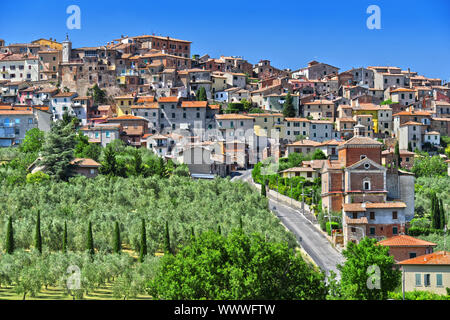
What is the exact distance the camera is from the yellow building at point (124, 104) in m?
89.7

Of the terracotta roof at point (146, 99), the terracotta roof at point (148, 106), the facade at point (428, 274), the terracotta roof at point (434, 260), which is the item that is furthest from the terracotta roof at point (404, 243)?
the terracotta roof at point (146, 99)

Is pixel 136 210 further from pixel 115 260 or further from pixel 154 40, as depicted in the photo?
pixel 154 40

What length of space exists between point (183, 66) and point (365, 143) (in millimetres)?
49397

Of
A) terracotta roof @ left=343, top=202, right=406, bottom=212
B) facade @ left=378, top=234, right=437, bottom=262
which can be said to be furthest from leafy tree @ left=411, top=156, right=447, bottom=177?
facade @ left=378, top=234, right=437, bottom=262

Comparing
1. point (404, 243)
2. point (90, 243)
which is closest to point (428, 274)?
point (404, 243)

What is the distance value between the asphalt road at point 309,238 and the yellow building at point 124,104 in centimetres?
3426

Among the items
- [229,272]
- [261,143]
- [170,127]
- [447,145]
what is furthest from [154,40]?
[229,272]

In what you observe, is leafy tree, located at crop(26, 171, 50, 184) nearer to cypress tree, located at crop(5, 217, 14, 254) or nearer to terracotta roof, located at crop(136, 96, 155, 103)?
cypress tree, located at crop(5, 217, 14, 254)

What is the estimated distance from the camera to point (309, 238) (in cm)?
4997

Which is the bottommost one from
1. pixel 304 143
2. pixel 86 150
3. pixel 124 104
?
pixel 86 150

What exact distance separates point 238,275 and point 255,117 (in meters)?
55.9

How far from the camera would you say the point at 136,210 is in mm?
52750

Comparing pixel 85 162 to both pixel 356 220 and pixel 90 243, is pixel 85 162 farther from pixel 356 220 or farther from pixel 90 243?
pixel 356 220

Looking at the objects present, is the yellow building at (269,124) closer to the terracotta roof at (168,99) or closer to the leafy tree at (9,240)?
the terracotta roof at (168,99)
